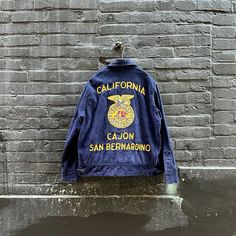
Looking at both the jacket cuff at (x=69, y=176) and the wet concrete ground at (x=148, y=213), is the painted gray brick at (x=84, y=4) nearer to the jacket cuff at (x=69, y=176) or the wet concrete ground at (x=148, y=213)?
the jacket cuff at (x=69, y=176)

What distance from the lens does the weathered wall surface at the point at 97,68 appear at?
11.6 ft

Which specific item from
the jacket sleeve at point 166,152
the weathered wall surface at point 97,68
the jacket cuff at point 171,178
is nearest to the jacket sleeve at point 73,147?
the weathered wall surface at point 97,68

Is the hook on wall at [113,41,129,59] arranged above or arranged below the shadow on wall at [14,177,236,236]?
above

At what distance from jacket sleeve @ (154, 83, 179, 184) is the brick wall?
20cm

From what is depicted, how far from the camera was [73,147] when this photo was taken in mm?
3361

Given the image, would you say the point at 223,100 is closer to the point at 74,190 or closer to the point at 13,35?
the point at 74,190

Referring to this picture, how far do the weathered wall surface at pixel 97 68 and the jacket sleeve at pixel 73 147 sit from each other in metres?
0.19

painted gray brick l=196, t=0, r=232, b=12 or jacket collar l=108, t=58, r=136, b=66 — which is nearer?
jacket collar l=108, t=58, r=136, b=66

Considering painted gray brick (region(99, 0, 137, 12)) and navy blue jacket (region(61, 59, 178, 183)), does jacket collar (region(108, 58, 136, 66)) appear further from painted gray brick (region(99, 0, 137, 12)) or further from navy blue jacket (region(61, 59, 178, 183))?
painted gray brick (region(99, 0, 137, 12))

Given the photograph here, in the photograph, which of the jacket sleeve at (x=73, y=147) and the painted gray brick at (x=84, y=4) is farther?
the painted gray brick at (x=84, y=4)

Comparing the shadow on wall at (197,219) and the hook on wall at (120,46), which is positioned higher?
the hook on wall at (120,46)

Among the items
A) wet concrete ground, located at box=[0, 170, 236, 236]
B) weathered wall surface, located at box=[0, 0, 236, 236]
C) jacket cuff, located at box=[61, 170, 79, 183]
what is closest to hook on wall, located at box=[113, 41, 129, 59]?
weathered wall surface, located at box=[0, 0, 236, 236]

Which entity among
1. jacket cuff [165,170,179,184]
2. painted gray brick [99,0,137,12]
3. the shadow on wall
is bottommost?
the shadow on wall

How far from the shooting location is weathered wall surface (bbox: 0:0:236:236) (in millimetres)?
3527
